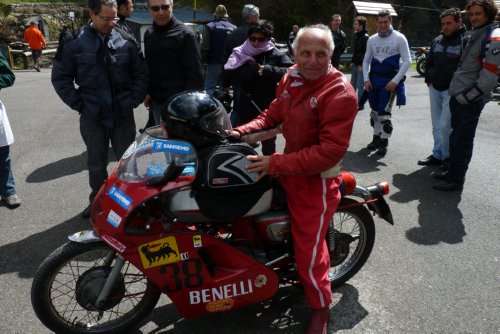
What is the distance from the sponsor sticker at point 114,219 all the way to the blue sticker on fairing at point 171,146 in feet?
1.35

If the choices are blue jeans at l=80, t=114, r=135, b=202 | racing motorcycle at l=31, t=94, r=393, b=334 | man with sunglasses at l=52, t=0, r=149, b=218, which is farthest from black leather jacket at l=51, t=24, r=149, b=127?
racing motorcycle at l=31, t=94, r=393, b=334

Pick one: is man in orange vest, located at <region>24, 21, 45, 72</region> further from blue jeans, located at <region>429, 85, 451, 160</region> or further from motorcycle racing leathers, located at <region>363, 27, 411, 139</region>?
blue jeans, located at <region>429, 85, 451, 160</region>

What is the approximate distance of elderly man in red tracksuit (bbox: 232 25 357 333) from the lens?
2275 mm

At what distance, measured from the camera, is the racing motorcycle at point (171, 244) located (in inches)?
90.0

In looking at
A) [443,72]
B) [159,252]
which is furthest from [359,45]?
[159,252]

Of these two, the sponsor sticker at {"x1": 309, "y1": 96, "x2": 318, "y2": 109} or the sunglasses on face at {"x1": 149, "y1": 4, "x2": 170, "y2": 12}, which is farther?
the sunglasses on face at {"x1": 149, "y1": 4, "x2": 170, "y2": 12}

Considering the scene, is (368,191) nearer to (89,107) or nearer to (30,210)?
(89,107)

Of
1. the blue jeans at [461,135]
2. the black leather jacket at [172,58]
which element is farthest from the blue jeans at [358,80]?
the black leather jacket at [172,58]

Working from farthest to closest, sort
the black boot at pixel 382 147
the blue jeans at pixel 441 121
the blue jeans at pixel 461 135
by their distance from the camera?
the black boot at pixel 382 147, the blue jeans at pixel 441 121, the blue jeans at pixel 461 135

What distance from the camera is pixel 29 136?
7.18 meters

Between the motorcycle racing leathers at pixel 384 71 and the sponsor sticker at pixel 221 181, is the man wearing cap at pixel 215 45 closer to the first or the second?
the motorcycle racing leathers at pixel 384 71

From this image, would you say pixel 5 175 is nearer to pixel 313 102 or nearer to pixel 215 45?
pixel 313 102

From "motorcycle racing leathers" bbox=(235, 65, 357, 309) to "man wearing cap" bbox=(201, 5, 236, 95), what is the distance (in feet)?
16.5

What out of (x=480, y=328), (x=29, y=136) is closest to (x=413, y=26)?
(x=29, y=136)
